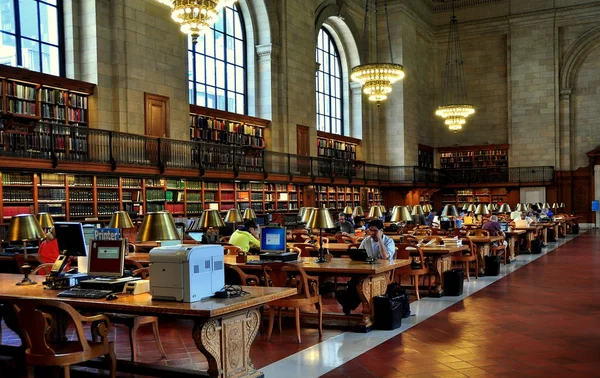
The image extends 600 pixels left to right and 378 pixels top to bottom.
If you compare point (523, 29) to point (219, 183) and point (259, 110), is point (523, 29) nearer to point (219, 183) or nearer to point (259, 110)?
point (259, 110)

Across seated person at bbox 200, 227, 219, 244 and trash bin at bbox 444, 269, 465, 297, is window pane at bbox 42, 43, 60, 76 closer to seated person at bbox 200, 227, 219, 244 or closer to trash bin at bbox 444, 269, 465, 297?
seated person at bbox 200, 227, 219, 244

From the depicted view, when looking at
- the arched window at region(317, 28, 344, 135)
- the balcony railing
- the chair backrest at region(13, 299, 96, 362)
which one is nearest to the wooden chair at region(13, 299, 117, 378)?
the chair backrest at region(13, 299, 96, 362)

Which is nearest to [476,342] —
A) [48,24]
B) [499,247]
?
[499,247]

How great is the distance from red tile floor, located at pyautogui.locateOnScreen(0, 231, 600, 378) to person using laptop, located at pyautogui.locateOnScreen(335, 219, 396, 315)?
24 centimetres

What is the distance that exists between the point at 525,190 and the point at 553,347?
73.6ft

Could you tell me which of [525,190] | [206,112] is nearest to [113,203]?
[206,112]

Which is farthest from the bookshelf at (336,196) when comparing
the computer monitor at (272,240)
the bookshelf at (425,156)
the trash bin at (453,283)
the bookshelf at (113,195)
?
the computer monitor at (272,240)

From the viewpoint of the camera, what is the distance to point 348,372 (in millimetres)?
4680

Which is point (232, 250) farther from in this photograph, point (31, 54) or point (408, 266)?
point (31, 54)

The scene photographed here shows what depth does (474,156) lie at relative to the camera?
28.1 meters

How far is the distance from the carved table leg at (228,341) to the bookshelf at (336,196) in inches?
616

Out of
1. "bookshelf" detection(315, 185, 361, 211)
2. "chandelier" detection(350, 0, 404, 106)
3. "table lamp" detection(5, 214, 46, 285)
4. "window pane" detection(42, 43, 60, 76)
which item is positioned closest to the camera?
"table lamp" detection(5, 214, 46, 285)

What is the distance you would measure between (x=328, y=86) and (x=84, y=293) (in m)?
20.1

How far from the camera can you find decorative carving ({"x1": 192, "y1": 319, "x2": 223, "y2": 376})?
12.8 ft
